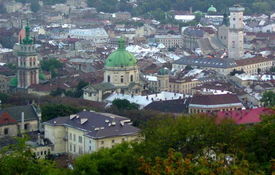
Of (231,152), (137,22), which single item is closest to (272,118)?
(231,152)

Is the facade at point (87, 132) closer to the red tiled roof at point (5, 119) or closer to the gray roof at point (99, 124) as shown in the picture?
the gray roof at point (99, 124)

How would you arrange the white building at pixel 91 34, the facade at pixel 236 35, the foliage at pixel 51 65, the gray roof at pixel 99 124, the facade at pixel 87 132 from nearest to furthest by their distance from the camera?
the facade at pixel 87 132 → the gray roof at pixel 99 124 → the foliage at pixel 51 65 → the facade at pixel 236 35 → the white building at pixel 91 34

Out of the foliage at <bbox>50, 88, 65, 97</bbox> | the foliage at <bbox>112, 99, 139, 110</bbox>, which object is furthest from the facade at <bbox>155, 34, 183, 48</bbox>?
the foliage at <bbox>112, 99, 139, 110</bbox>

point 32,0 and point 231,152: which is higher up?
point 32,0

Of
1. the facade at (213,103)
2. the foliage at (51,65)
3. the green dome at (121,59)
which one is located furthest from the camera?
the foliage at (51,65)

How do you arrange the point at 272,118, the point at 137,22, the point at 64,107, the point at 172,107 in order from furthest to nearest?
the point at 137,22
the point at 172,107
the point at 64,107
the point at 272,118

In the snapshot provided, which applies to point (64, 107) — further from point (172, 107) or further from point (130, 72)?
point (130, 72)

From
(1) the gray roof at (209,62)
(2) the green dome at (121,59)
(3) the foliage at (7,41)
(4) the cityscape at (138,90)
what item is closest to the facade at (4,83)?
(4) the cityscape at (138,90)

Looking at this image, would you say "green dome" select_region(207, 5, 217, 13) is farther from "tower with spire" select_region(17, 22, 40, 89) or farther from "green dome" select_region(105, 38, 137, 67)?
"green dome" select_region(105, 38, 137, 67)
